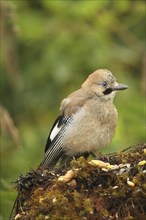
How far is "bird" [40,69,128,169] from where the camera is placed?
11875 millimetres

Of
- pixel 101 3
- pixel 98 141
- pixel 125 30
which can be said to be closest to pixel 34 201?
pixel 98 141

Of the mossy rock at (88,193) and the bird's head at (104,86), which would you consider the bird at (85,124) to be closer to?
the bird's head at (104,86)

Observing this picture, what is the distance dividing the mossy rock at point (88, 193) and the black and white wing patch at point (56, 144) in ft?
8.17

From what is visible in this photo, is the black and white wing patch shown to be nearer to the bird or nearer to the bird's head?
the bird

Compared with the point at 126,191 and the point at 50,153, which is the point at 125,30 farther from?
the point at 126,191

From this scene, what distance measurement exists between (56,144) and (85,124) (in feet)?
1.42

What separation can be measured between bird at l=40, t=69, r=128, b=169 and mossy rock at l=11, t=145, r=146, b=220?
2.34 meters

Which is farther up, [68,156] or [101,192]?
[68,156]

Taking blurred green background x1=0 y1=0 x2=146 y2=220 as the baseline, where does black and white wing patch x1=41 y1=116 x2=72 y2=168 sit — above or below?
below

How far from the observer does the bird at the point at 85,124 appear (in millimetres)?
A: 11875

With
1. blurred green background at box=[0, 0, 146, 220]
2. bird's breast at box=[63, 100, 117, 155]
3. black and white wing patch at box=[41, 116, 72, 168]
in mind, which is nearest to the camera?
bird's breast at box=[63, 100, 117, 155]

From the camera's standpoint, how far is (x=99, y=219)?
853 centimetres

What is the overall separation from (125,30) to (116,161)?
1131cm

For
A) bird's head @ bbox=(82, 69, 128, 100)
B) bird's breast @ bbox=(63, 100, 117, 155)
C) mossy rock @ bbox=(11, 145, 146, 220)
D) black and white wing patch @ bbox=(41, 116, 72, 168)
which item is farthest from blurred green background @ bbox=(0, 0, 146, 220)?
mossy rock @ bbox=(11, 145, 146, 220)
